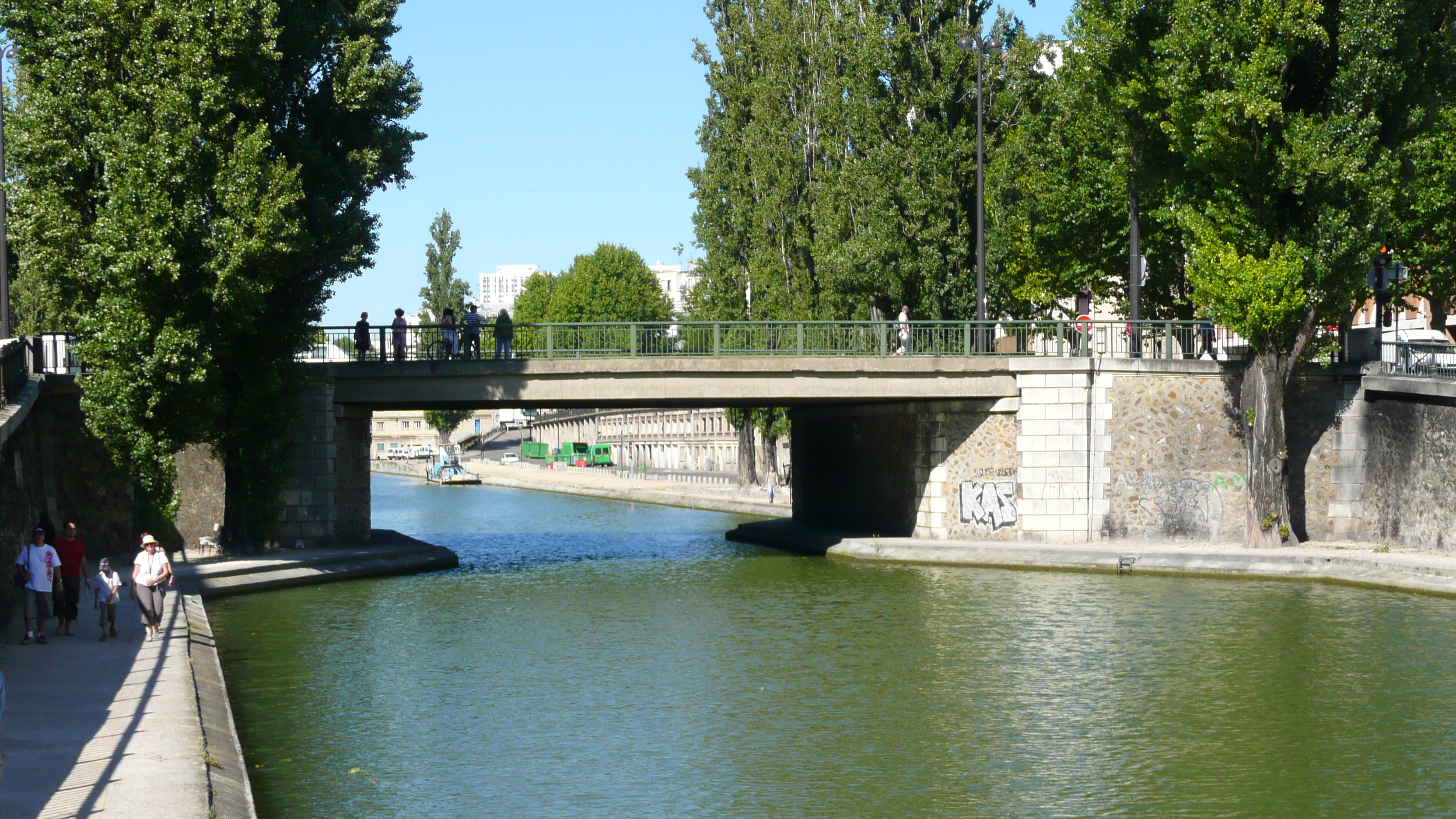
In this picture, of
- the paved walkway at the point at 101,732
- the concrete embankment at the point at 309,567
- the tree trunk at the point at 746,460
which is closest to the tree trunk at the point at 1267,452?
the concrete embankment at the point at 309,567

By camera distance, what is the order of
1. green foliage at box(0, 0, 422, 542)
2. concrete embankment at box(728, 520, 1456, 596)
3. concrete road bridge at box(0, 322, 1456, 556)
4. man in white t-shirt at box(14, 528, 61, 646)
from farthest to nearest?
concrete road bridge at box(0, 322, 1456, 556) → concrete embankment at box(728, 520, 1456, 596) → green foliage at box(0, 0, 422, 542) → man in white t-shirt at box(14, 528, 61, 646)

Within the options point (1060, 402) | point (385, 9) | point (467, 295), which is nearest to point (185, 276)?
point (385, 9)

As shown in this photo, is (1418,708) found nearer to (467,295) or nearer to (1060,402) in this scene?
(1060,402)

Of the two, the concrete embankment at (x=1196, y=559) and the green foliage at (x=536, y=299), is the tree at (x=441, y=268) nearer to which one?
the green foliage at (x=536, y=299)

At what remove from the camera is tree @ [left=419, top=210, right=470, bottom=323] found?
427 ft

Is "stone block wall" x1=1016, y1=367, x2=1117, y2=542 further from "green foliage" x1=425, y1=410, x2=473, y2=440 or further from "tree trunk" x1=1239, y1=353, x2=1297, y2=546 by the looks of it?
"green foliage" x1=425, y1=410, x2=473, y2=440

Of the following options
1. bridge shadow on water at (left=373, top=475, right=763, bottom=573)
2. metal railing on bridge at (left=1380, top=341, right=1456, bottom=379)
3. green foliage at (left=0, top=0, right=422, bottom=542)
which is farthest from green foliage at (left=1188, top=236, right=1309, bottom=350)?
green foliage at (left=0, top=0, right=422, bottom=542)

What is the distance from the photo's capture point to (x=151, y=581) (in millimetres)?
23078

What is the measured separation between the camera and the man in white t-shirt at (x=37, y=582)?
22750 millimetres

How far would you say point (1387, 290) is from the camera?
4259 centimetres

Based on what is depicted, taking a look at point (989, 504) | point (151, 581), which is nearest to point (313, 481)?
point (151, 581)

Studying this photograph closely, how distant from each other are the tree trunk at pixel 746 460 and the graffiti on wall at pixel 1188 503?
37.3 meters

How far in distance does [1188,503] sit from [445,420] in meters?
130

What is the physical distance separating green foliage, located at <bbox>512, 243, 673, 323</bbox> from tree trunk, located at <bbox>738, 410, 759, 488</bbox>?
137ft
